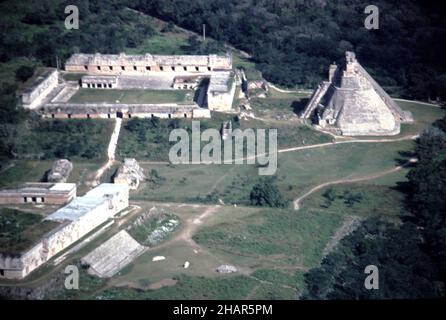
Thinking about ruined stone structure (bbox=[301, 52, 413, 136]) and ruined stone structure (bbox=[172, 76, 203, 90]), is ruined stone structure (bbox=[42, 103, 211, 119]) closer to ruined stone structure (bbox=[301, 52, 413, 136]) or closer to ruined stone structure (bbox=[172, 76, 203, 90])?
ruined stone structure (bbox=[172, 76, 203, 90])

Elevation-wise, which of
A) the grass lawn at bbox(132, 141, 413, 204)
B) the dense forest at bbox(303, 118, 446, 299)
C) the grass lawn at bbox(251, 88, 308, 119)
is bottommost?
the dense forest at bbox(303, 118, 446, 299)

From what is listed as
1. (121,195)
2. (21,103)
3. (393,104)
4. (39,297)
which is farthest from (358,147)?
(39,297)

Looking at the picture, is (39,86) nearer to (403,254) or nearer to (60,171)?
(60,171)

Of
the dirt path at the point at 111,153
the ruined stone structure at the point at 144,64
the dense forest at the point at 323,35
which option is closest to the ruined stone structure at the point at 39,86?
the ruined stone structure at the point at 144,64

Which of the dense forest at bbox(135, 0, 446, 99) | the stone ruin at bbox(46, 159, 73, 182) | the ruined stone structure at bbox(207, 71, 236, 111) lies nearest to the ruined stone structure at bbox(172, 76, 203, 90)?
the ruined stone structure at bbox(207, 71, 236, 111)

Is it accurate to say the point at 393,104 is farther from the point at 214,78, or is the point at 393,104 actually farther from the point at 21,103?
the point at 21,103

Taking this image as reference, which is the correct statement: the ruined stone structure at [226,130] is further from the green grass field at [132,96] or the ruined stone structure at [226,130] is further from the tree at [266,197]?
the tree at [266,197]
